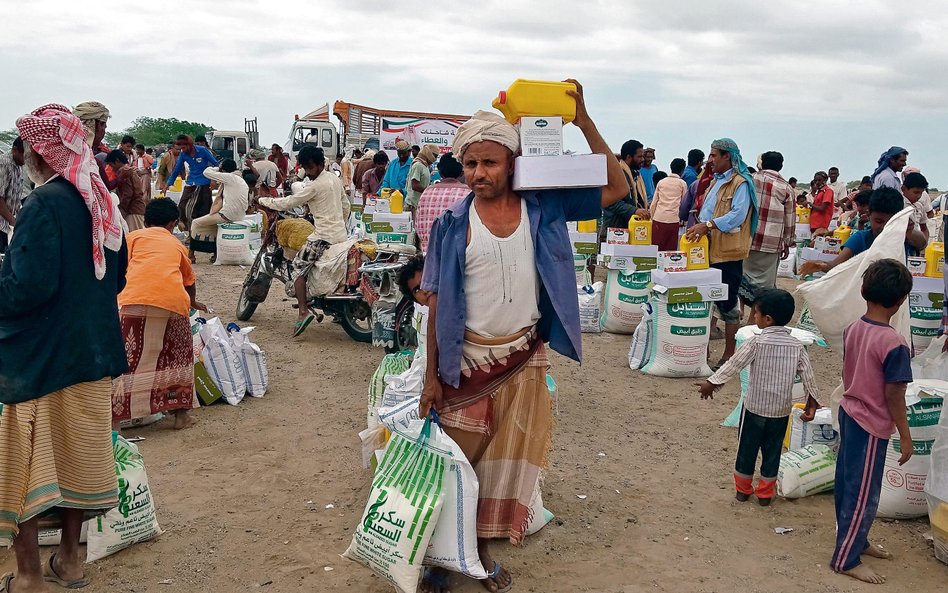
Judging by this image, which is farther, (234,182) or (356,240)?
(234,182)

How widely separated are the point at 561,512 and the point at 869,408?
1.61 meters

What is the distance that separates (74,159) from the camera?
3.25 m

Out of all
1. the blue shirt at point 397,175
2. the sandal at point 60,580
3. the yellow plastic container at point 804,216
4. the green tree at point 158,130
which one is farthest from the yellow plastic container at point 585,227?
the green tree at point 158,130

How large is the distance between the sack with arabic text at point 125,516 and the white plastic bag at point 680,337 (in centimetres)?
461

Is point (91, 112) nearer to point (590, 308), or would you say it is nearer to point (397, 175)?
point (590, 308)

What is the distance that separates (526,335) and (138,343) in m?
3.11

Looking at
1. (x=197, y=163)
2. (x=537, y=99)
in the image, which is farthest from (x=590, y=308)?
(x=197, y=163)

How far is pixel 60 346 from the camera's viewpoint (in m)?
3.24

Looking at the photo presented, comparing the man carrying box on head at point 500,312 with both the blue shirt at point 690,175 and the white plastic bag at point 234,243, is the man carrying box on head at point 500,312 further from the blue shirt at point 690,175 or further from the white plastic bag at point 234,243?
the white plastic bag at point 234,243

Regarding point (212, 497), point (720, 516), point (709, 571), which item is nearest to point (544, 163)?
point (709, 571)

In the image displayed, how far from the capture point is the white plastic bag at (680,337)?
23.2 feet

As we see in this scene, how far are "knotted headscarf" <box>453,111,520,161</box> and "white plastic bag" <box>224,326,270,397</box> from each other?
3580 millimetres

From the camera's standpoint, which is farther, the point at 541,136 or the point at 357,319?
the point at 357,319

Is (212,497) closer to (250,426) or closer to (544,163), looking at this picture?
(250,426)
